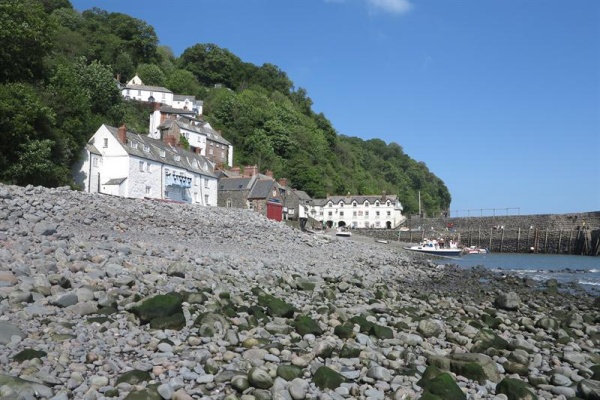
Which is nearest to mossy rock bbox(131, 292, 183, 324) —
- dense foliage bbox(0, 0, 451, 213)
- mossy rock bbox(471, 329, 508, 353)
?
mossy rock bbox(471, 329, 508, 353)

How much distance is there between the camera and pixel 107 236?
1853cm

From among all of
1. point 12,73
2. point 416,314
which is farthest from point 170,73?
point 416,314

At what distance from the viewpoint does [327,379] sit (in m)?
7.49

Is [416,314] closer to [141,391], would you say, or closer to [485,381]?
[485,381]

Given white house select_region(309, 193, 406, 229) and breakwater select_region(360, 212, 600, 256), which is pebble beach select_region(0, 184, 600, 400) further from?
white house select_region(309, 193, 406, 229)

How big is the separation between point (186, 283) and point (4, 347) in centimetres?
569

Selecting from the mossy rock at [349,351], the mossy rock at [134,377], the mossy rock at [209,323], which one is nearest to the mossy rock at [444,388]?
the mossy rock at [349,351]

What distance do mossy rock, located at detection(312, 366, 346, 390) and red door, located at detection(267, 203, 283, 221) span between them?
49885mm

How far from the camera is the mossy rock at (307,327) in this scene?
10086 millimetres

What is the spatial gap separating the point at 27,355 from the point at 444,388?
5.89 meters

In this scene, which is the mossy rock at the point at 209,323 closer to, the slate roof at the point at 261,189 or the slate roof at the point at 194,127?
the slate roof at the point at 261,189

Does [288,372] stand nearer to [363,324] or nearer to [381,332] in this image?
[381,332]

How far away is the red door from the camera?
58.5m

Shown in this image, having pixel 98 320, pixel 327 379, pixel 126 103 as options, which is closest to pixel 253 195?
pixel 126 103
